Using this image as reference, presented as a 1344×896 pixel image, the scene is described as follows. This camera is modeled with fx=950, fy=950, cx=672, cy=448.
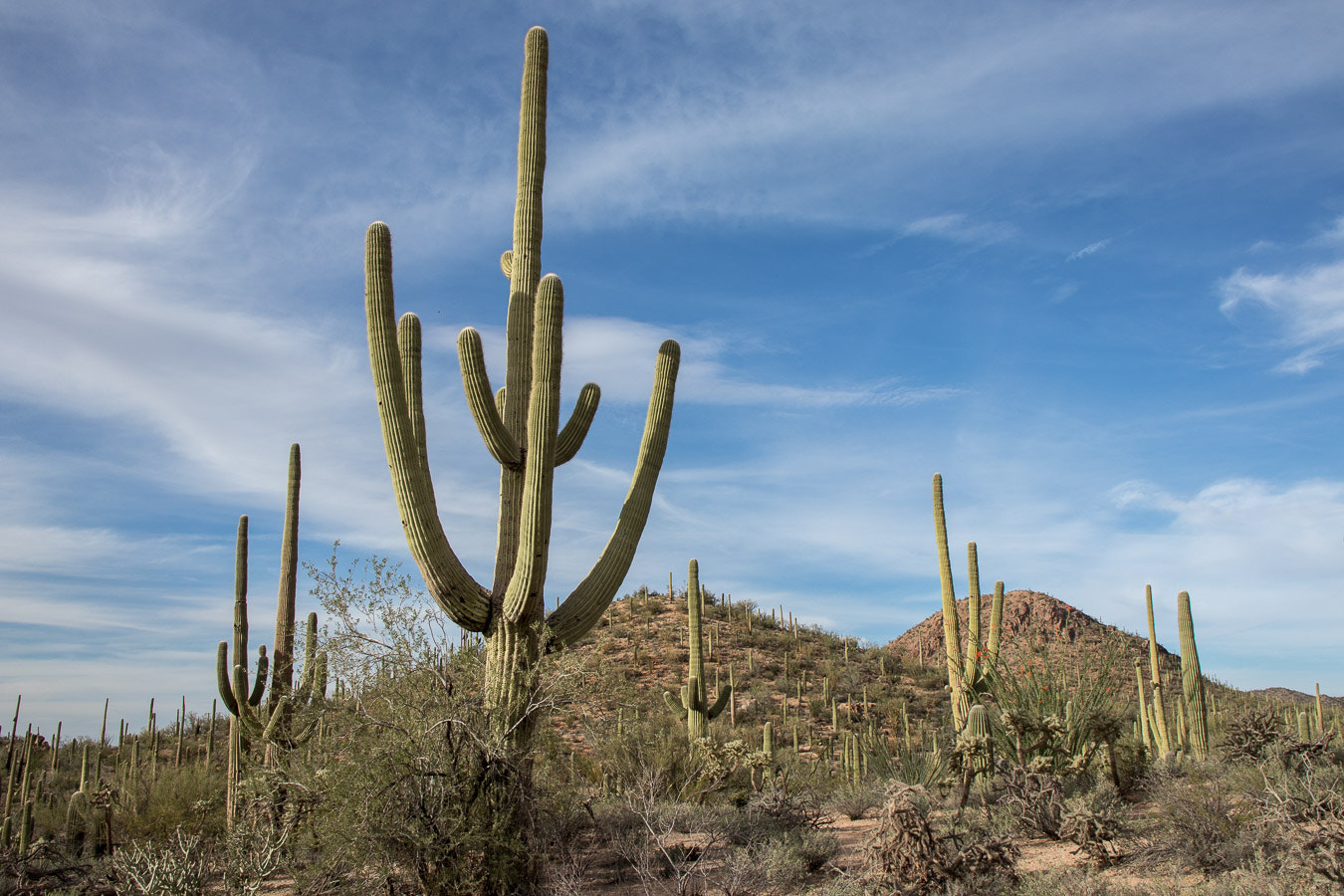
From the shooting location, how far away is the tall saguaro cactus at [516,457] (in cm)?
950

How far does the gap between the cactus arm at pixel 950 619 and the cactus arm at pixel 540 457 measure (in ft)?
20.6

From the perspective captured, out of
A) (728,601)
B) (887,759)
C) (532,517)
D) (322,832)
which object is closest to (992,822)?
(887,759)

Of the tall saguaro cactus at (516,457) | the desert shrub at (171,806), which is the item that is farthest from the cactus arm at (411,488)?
the desert shrub at (171,806)

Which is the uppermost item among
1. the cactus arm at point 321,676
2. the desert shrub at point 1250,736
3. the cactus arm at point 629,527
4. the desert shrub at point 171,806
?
the cactus arm at point 629,527

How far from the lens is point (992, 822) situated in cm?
931

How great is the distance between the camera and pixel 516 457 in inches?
406

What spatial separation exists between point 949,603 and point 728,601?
19498 millimetres

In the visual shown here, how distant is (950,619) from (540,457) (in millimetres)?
7760

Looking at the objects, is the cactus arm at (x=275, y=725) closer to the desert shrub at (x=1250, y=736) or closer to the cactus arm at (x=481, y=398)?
the cactus arm at (x=481, y=398)

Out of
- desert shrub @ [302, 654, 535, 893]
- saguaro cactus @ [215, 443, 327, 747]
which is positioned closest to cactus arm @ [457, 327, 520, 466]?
desert shrub @ [302, 654, 535, 893]

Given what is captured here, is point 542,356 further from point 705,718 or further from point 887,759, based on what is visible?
point 705,718

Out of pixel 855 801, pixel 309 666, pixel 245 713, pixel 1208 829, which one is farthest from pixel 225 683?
pixel 1208 829

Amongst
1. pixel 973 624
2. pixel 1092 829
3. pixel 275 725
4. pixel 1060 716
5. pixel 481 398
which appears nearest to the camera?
pixel 1092 829

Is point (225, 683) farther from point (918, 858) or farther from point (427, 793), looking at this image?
point (918, 858)
